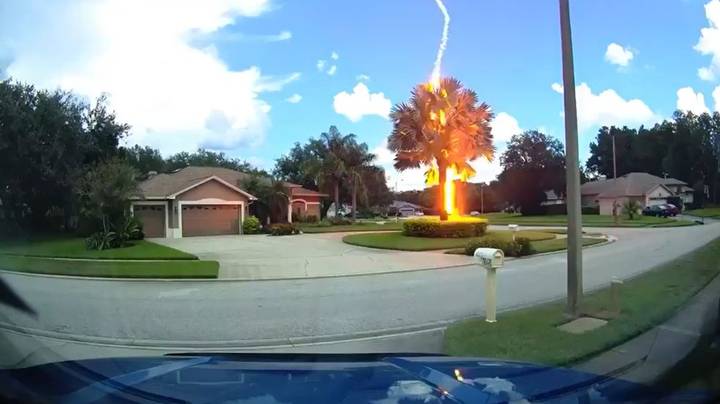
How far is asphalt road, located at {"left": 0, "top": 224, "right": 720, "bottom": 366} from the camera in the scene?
778cm

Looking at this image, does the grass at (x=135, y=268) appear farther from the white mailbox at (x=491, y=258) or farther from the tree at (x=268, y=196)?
the tree at (x=268, y=196)

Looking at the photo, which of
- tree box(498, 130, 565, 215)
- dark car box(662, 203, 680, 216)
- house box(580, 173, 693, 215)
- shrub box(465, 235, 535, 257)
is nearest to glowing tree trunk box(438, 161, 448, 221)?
shrub box(465, 235, 535, 257)

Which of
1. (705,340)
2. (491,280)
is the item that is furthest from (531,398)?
(491,280)

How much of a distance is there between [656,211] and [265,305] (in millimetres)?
46830

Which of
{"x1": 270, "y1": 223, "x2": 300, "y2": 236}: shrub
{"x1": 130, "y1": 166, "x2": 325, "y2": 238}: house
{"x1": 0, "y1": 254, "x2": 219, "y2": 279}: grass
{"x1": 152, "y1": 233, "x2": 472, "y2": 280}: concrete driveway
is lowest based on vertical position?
{"x1": 152, "y1": 233, "x2": 472, "y2": 280}: concrete driveway

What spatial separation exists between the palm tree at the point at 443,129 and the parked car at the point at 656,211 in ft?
76.7

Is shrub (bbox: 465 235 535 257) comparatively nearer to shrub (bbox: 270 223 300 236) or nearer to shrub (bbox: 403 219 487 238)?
shrub (bbox: 403 219 487 238)

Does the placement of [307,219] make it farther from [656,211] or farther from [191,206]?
[656,211]

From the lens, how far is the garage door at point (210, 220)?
37.2m

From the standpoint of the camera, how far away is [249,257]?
21094 mm

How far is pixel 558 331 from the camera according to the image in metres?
7.25

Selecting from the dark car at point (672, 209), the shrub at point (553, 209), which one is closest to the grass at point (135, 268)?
the dark car at point (672, 209)

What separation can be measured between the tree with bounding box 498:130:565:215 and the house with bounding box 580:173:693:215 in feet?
15.9

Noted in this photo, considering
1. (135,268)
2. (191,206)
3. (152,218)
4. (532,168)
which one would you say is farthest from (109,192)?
(532,168)
